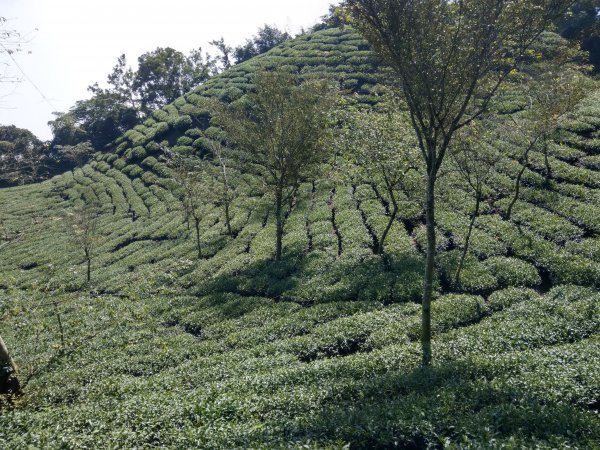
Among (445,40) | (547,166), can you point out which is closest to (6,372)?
(445,40)

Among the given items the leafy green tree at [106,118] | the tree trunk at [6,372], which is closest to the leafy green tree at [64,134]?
the leafy green tree at [106,118]

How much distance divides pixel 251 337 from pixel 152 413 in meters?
7.34

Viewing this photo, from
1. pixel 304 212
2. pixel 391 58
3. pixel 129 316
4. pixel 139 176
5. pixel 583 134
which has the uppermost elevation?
pixel 139 176

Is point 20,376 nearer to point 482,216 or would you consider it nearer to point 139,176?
point 482,216

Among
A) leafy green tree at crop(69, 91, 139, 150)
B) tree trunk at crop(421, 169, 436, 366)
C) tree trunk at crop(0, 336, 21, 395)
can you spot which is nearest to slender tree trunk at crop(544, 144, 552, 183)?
tree trunk at crop(421, 169, 436, 366)

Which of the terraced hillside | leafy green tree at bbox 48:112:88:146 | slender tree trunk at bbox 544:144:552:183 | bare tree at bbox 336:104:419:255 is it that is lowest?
the terraced hillside

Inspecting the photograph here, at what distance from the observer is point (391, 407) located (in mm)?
10359

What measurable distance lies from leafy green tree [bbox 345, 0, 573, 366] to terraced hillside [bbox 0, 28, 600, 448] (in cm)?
297

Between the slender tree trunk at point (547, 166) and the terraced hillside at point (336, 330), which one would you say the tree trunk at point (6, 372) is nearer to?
the terraced hillside at point (336, 330)

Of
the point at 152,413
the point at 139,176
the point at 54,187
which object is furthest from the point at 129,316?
the point at 54,187

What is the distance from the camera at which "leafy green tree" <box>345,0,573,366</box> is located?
1344 centimetres

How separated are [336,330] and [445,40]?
39.2ft

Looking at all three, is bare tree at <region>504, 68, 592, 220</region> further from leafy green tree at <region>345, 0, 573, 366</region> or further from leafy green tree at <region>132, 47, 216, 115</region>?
leafy green tree at <region>132, 47, 216, 115</region>

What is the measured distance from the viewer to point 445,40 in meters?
13.8
